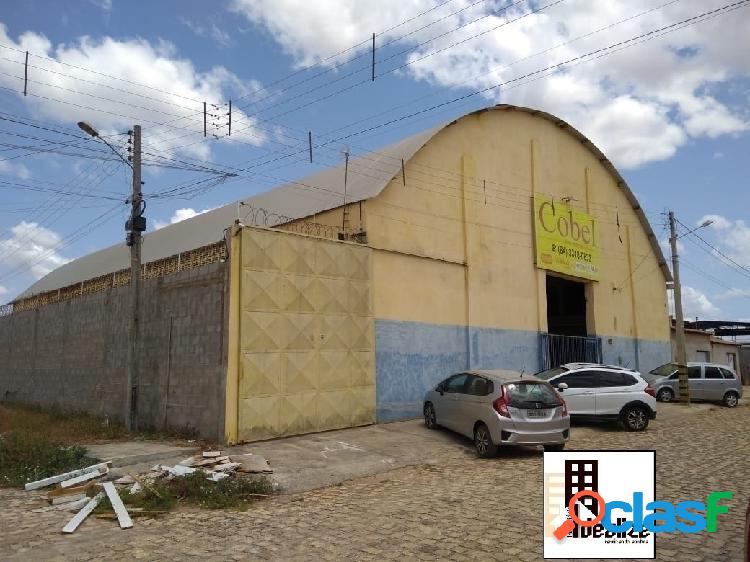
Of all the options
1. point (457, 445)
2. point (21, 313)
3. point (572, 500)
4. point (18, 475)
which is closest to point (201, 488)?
point (18, 475)

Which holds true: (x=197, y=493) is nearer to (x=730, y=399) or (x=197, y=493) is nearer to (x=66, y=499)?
(x=66, y=499)

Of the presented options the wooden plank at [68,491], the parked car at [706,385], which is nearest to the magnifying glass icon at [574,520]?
the wooden plank at [68,491]

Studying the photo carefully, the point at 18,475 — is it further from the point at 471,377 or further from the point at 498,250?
the point at 498,250

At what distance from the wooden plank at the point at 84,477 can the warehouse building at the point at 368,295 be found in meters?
2.66

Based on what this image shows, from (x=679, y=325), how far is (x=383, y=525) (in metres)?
19.1

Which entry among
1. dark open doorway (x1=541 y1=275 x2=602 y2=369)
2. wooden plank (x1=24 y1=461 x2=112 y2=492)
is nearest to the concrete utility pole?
wooden plank (x1=24 y1=461 x2=112 y2=492)

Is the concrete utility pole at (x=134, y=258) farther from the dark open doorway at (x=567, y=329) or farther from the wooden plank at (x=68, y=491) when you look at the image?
the dark open doorway at (x=567, y=329)

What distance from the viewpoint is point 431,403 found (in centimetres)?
1409

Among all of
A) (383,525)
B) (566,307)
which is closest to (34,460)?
(383,525)

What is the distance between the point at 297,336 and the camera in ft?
43.0

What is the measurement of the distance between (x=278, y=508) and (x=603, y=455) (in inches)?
169

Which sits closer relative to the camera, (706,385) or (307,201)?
(307,201)

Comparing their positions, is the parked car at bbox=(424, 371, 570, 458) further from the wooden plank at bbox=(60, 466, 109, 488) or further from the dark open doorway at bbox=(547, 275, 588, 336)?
the dark open doorway at bbox=(547, 275, 588, 336)

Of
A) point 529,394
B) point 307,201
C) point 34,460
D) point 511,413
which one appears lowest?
point 34,460
